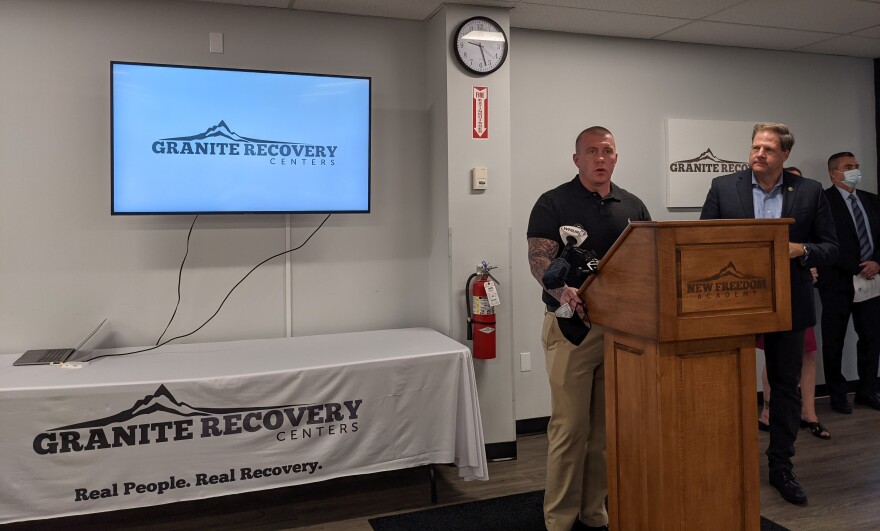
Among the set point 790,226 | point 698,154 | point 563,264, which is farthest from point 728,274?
point 698,154

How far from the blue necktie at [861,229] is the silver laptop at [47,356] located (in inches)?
188

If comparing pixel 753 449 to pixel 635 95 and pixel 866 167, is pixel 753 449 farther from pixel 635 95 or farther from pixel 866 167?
pixel 866 167

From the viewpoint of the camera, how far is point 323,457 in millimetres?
2922

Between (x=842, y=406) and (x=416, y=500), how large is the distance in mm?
3170

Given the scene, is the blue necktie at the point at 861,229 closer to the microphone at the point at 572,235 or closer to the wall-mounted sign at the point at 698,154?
the wall-mounted sign at the point at 698,154

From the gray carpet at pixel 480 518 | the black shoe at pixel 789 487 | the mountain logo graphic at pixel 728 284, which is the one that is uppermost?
the mountain logo graphic at pixel 728 284

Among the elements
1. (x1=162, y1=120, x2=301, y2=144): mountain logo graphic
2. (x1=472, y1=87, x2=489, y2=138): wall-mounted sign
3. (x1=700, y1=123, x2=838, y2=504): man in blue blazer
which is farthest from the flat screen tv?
(x1=700, y1=123, x2=838, y2=504): man in blue blazer

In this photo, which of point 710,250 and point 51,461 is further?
point 51,461

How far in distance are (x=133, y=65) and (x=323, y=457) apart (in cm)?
206

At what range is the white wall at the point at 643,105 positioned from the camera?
409 centimetres

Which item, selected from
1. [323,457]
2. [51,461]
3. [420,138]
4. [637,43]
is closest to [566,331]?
[323,457]

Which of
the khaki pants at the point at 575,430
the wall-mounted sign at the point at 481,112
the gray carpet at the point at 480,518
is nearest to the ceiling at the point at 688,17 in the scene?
the wall-mounted sign at the point at 481,112

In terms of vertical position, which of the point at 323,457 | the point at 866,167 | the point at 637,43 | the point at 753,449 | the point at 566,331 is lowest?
the point at 323,457

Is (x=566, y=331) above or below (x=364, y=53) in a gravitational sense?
below
